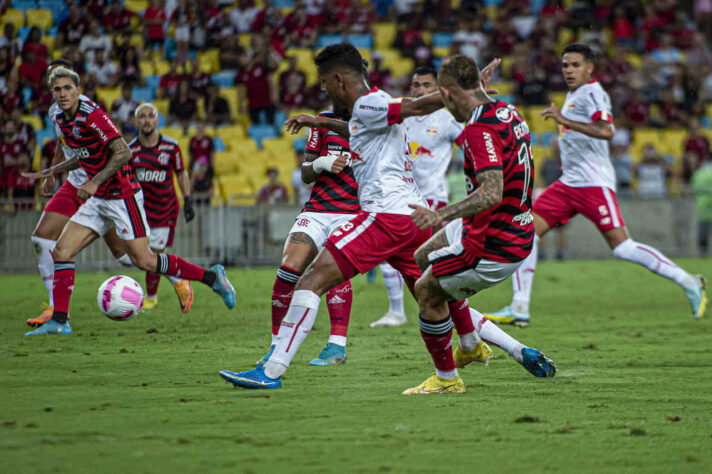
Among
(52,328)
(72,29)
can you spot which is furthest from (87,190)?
(72,29)

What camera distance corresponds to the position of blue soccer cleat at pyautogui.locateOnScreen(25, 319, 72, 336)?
820cm

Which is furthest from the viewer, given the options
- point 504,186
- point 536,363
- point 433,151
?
point 433,151

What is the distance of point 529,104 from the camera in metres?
21.1

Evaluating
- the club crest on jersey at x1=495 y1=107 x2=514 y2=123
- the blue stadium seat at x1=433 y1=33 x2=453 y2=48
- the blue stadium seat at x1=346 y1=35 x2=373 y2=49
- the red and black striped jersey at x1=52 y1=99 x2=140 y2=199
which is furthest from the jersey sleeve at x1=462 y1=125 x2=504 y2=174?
the blue stadium seat at x1=433 y1=33 x2=453 y2=48

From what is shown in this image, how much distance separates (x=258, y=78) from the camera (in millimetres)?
19984

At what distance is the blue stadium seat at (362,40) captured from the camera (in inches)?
867

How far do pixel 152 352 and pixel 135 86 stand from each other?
12.2 meters

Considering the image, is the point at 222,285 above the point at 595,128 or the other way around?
the other way around

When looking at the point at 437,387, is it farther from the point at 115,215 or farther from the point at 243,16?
the point at 243,16

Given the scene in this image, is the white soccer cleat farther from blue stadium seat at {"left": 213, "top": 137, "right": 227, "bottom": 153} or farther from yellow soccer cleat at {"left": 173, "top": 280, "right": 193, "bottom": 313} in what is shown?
blue stadium seat at {"left": 213, "top": 137, "right": 227, "bottom": 153}

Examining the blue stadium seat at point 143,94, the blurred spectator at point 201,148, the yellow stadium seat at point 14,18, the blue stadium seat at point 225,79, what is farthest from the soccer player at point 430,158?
the blue stadium seat at point 225,79

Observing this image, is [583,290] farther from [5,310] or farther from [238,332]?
[5,310]

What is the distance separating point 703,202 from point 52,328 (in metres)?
14.8

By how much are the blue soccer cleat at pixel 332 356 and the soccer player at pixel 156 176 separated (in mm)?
4283
